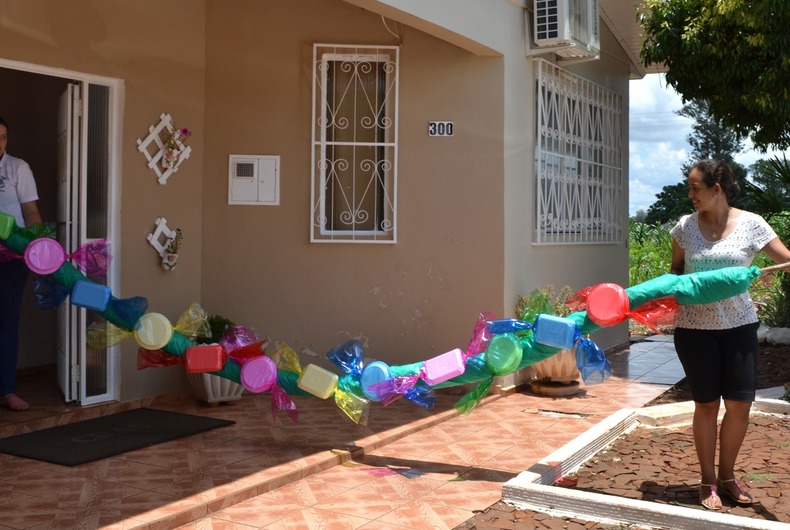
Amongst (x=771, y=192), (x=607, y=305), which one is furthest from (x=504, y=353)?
(x=771, y=192)

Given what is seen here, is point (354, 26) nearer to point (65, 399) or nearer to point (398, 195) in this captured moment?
point (398, 195)

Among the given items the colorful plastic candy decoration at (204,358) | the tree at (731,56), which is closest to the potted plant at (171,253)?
the colorful plastic candy decoration at (204,358)

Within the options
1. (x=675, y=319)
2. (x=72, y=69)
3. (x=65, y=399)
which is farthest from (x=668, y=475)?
(x=72, y=69)

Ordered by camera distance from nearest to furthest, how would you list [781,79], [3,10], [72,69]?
[3,10] → [72,69] → [781,79]

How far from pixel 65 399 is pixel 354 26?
361cm

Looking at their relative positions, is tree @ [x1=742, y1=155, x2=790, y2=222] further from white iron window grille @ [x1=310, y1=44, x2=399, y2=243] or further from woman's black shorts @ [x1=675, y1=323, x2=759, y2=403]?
woman's black shorts @ [x1=675, y1=323, x2=759, y2=403]

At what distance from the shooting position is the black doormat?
4980mm

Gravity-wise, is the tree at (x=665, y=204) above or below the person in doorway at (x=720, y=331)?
above

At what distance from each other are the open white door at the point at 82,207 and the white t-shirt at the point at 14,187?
36cm

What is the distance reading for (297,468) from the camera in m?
4.80

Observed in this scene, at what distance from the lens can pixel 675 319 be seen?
4.27 metres

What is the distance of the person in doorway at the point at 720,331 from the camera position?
411 centimetres

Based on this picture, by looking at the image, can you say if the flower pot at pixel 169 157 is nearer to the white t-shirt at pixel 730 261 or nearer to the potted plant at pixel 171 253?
the potted plant at pixel 171 253

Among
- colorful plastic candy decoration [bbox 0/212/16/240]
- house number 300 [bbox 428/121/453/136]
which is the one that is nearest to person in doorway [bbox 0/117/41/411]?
colorful plastic candy decoration [bbox 0/212/16/240]
